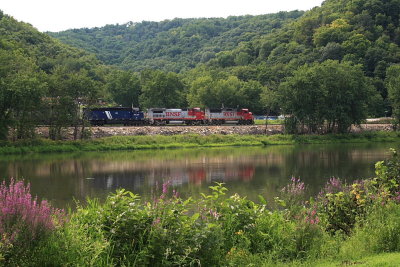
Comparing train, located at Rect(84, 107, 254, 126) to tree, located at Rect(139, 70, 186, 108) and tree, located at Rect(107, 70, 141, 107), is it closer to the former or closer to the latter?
tree, located at Rect(139, 70, 186, 108)

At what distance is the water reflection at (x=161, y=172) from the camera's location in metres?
25.7

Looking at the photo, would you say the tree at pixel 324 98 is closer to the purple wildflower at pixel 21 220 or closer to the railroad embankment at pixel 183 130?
the railroad embankment at pixel 183 130

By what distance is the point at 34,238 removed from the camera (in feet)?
25.5

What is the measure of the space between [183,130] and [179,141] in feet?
18.5

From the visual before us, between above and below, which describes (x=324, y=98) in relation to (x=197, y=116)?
above

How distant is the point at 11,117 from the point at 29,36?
76.5 m

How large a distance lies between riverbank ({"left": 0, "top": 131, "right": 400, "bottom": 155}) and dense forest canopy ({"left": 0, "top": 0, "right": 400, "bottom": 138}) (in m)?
3.23

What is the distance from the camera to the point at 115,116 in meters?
72.7

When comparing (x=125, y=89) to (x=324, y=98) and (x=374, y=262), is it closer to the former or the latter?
(x=324, y=98)

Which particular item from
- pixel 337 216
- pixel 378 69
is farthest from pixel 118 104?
pixel 337 216

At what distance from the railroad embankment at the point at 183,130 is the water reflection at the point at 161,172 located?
13.0 meters

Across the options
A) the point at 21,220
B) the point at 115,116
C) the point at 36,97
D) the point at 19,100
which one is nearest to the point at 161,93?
the point at 115,116

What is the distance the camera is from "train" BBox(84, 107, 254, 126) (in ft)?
236

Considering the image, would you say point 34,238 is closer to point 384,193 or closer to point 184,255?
point 184,255
